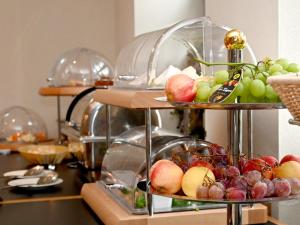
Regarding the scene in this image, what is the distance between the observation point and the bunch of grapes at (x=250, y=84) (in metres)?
1.05

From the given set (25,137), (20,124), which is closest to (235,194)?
(25,137)

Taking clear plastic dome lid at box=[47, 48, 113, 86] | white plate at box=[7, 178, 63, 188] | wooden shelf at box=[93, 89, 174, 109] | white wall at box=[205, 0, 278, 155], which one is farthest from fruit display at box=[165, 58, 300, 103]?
clear plastic dome lid at box=[47, 48, 113, 86]

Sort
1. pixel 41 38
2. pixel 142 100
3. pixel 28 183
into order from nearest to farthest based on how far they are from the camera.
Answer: pixel 142 100, pixel 28 183, pixel 41 38

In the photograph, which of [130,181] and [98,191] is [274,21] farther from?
[98,191]

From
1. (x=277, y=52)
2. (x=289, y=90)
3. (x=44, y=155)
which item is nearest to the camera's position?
(x=289, y=90)

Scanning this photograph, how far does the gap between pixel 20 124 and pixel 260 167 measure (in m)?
2.82

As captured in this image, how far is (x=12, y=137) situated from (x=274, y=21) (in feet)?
7.31

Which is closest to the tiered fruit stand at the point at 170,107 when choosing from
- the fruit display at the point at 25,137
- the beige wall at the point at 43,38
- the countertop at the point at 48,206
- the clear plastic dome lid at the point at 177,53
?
the clear plastic dome lid at the point at 177,53

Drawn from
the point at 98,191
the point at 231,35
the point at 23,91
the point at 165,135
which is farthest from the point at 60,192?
the point at 23,91

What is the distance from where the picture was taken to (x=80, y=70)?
11.2 feet

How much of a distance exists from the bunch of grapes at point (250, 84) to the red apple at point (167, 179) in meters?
0.14

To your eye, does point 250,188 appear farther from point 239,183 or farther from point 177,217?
point 177,217

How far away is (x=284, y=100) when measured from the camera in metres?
1.00

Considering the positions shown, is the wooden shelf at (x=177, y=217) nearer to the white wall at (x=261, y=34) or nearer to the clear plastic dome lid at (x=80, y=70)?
the white wall at (x=261, y=34)
